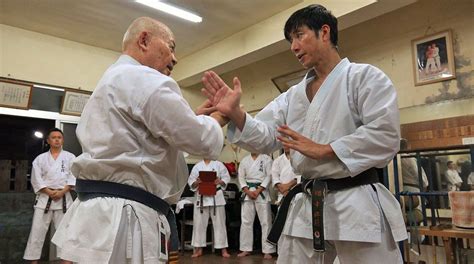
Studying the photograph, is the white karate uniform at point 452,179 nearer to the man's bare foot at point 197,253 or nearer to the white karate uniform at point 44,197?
the man's bare foot at point 197,253

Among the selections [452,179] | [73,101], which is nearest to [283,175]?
[452,179]

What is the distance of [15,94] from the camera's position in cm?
559

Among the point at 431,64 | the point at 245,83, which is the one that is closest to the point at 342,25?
the point at 431,64

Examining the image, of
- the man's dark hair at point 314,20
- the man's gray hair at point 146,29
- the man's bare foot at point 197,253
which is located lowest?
the man's bare foot at point 197,253

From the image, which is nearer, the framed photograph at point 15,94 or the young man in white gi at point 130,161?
the young man in white gi at point 130,161

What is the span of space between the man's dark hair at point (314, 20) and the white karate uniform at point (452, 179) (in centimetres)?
336

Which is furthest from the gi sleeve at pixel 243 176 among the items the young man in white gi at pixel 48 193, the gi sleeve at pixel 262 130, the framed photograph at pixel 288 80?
the gi sleeve at pixel 262 130

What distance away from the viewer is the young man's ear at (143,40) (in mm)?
1498

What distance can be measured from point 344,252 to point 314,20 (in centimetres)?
91

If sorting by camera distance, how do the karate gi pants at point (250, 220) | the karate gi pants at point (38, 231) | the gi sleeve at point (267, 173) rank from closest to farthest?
the karate gi pants at point (38, 231)
the karate gi pants at point (250, 220)
the gi sleeve at point (267, 173)

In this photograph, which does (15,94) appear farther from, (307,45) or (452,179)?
(452,179)

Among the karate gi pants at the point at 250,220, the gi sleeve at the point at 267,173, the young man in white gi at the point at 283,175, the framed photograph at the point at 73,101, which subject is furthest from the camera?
the framed photograph at the point at 73,101

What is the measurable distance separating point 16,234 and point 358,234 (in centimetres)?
554

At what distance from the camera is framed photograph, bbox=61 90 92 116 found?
6062 mm
